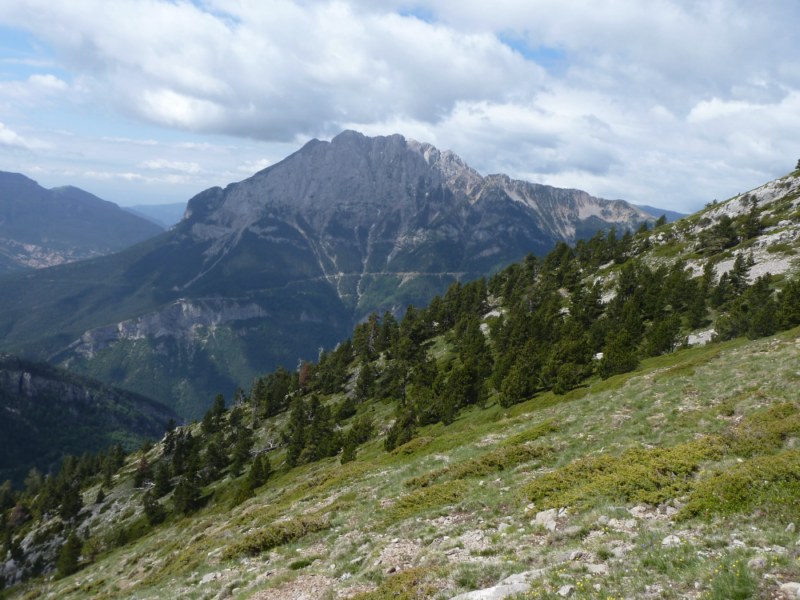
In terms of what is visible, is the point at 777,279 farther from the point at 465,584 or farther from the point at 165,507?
the point at 165,507

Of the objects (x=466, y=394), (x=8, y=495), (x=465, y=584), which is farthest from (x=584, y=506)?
(x=8, y=495)

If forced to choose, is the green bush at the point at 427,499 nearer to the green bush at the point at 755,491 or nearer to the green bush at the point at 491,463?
the green bush at the point at 491,463

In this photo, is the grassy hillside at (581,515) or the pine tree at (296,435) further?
the pine tree at (296,435)

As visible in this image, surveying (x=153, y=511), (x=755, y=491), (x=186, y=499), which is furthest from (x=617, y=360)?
(x=153, y=511)

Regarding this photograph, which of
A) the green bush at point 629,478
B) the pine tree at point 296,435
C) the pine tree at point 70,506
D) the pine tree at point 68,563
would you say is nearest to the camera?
the green bush at point 629,478

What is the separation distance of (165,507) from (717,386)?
361ft

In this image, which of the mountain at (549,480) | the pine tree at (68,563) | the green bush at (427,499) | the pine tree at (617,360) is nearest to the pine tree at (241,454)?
the mountain at (549,480)

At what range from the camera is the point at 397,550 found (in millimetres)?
18047

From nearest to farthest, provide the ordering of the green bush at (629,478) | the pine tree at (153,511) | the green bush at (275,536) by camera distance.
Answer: the green bush at (629,478)
the green bush at (275,536)
the pine tree at (153,511)

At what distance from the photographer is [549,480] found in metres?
20.5

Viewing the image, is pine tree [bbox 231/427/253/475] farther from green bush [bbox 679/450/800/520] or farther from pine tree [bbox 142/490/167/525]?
green bush [bbox 679/450/800/520]

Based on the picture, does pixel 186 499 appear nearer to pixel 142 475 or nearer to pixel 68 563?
pixel 68 563

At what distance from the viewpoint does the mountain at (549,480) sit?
12406 millimetres

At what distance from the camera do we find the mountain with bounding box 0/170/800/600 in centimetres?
1241
